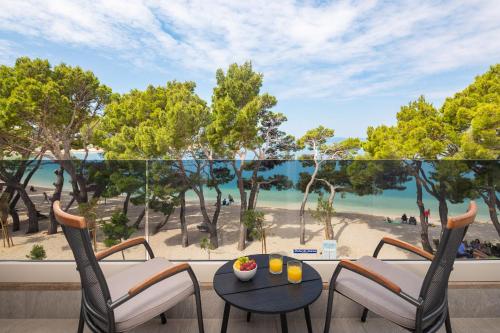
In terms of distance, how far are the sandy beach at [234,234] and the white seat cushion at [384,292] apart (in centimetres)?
43

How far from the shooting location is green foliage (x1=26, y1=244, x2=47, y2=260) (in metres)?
2.46

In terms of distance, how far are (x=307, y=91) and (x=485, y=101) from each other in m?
27.6

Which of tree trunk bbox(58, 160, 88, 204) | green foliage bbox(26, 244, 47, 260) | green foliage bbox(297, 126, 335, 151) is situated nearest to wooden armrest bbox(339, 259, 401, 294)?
tree trunk bbox(58, 160, 88, 204)

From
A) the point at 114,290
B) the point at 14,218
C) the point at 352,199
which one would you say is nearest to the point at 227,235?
the point at 352,199

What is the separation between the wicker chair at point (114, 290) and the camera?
1338mm

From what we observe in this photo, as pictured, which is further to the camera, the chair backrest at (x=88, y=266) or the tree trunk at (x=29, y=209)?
the tree trunk at (x=29, y=209)

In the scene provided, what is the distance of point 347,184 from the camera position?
2719mm

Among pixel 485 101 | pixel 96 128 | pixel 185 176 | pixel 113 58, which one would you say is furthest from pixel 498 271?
pixel 113 58

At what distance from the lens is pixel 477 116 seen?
38.7 feet

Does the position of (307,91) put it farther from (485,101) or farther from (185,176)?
(185,176)

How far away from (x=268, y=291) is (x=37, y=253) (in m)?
2.19

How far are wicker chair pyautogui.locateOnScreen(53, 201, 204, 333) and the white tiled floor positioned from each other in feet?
1.87

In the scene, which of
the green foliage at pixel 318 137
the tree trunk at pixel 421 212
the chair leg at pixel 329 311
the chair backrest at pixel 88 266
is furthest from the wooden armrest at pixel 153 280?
the green foliage at pixel 318 137

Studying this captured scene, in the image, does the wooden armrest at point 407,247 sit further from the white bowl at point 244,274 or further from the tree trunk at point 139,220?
the tree trunk at point 139,220
